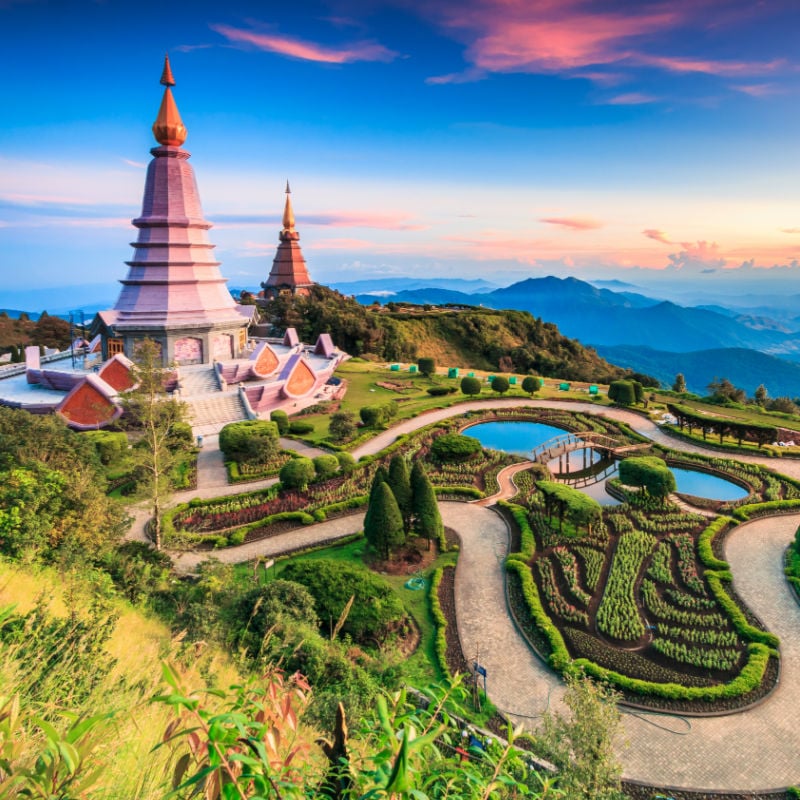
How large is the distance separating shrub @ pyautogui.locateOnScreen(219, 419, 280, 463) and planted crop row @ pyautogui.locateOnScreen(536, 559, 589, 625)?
47.9 ft

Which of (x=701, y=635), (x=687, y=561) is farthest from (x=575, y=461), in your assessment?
(x=701, y=635)

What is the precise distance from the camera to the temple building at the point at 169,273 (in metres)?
34.5

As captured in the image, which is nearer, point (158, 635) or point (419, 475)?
point (158, 635)

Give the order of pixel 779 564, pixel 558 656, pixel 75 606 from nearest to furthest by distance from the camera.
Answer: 1. pixel 75 606
2. pixel 558 656
3. pixel 779 564

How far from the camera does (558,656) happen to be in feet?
44.9

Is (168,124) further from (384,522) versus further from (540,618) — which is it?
(540,618)

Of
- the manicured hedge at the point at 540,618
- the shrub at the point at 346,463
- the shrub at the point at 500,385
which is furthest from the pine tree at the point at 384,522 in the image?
the shrub at the point at 500,385

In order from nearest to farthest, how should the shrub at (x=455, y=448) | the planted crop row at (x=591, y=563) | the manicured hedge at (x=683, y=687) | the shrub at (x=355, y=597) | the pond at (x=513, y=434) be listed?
1. the manicured hedge at (x=683, y=687)
2. the shrub at (x=355, y=597)
3. the planted crop row at (x=591, y=563)
4. the shrub at (x=455, y=448)
5. the pond at (x=513, y=434)

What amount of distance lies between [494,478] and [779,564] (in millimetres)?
11634

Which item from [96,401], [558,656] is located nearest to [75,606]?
[558,656]

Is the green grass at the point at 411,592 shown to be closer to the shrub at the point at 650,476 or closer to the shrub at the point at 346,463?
the shrub at the point at 346,463

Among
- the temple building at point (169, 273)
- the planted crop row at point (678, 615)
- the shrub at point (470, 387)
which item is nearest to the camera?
the planted crop row at point (678, 615)

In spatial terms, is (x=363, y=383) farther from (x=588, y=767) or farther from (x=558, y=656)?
(x=588, y=767)

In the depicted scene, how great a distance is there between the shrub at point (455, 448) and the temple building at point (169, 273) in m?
18.2
